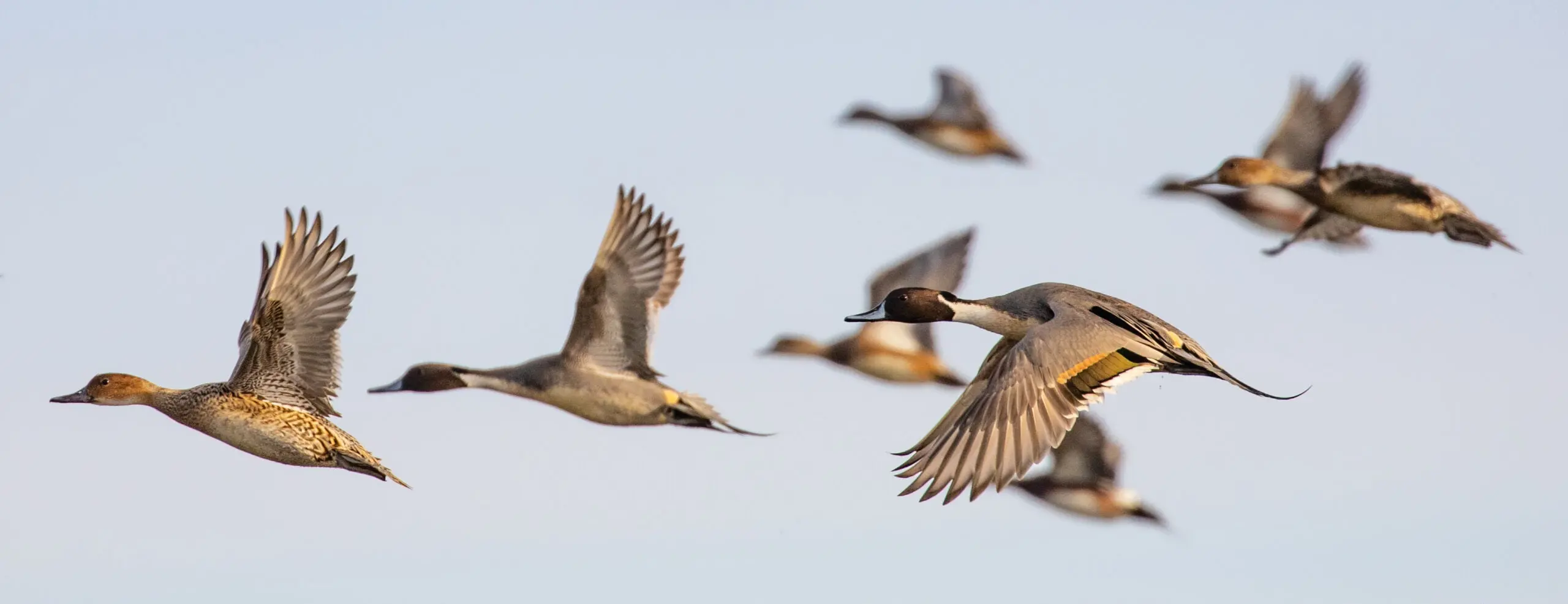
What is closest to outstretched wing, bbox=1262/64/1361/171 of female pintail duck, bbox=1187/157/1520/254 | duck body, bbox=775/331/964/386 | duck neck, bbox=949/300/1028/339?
female pintail duck, bbox=1187/157/1520/254

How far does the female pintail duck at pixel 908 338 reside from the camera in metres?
16.0

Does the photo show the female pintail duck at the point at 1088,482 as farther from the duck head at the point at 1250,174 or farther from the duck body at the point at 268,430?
the duck body at the point at 268,430

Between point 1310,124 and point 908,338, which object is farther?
point 908,338

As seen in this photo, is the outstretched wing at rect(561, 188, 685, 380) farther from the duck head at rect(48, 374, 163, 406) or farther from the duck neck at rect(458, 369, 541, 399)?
the duck head at rect(48, 374, 163, 406)

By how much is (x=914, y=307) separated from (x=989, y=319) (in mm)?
477

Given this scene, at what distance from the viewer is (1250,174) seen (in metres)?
15.0

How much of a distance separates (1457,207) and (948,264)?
13.0 feet

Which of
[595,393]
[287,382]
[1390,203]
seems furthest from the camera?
[1390,203]

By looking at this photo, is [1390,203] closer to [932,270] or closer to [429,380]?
[932,270]

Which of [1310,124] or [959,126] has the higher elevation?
[959,126]

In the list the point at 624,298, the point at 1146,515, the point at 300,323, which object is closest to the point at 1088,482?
the point at 1146,515

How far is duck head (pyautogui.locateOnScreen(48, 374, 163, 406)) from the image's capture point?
1151 cm

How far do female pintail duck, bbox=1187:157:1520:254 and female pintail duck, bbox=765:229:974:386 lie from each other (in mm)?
2844

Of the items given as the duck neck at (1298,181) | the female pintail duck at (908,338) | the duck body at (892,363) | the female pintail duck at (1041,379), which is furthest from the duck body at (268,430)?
the duck neck at (1298,181)
